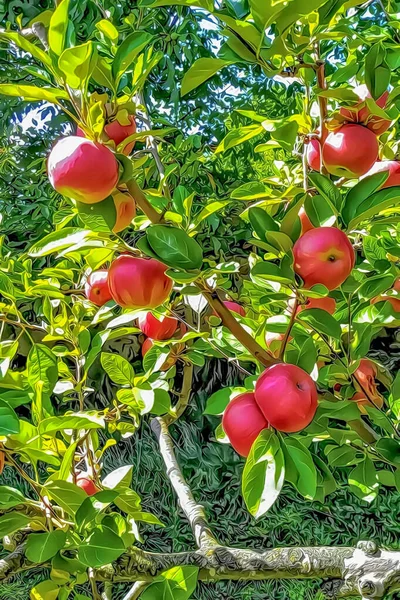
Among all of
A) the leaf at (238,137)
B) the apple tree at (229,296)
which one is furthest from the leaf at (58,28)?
the leaf at (238,137)

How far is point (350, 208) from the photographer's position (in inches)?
22.9

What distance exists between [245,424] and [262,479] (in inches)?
3.3

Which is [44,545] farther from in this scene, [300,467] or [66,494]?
[300,467]

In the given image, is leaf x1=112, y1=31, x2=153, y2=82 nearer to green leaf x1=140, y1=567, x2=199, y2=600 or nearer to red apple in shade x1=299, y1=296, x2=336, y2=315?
red apple in shade x1=299, y1=296, x2=336, y2=315

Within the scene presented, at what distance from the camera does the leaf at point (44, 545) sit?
54 centimetres

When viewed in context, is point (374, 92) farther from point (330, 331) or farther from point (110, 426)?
point (110, 426)

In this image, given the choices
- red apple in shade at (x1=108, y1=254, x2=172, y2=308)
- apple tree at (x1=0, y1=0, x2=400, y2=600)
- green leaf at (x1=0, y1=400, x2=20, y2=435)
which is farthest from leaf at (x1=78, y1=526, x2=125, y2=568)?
red apple in shade at (x1=108, y1=254, x2=172, y2=308)

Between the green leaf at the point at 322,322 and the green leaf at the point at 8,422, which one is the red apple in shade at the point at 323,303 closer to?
the green leaf at the point at 322,322

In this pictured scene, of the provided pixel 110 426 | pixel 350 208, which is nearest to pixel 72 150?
pixel 350 208

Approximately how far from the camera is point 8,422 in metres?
0.51

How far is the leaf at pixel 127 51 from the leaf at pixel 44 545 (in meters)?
0.44

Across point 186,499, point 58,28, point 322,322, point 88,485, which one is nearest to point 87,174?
point 58,28

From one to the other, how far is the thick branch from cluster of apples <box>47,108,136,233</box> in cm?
47

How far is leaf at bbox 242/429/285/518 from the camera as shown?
1.62 feet
